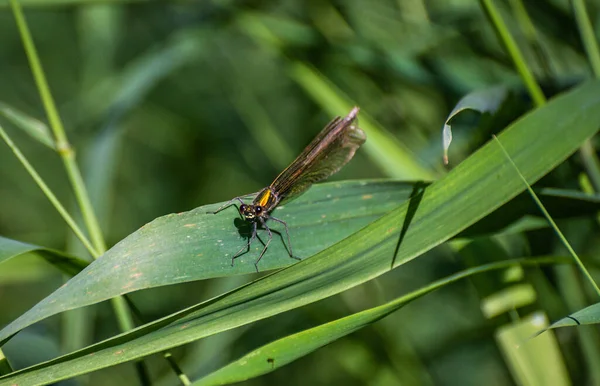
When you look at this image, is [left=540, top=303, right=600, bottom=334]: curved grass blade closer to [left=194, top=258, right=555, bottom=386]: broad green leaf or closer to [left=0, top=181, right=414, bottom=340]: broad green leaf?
[left=194, top=258, right=555, bottom=386]: broad green leaf

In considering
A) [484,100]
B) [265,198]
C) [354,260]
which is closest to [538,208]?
[484,100]

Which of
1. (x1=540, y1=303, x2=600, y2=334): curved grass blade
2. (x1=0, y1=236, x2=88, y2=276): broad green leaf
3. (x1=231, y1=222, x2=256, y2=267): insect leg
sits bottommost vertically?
(x1=540, y1=303, x2=600, y2=334): curved grass blade

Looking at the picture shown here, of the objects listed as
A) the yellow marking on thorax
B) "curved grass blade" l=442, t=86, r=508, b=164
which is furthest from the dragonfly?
"curved grass blade" l=442, t=86, r=508, b=164

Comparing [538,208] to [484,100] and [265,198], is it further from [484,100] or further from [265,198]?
[265,198]

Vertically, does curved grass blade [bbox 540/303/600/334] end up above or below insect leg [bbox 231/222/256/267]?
below

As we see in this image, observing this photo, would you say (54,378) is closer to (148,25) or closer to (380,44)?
(380,44)

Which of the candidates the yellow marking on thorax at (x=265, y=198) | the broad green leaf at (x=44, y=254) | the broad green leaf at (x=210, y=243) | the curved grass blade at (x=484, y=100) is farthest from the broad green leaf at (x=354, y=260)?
the yellow marking on thorax at (x=265, y=198)
